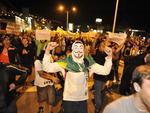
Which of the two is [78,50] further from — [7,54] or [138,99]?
[7,54]

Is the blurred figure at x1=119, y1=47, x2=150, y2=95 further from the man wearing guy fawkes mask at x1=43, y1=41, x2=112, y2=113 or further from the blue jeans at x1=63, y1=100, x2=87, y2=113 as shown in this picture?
the blue jeans at x1=63, y1=100, x2=87, y2=113

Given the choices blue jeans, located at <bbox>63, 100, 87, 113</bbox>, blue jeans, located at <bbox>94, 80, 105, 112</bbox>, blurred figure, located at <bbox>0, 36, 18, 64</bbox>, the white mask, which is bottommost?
blue jeans, located at <bbox>94, 80, 105, 112</bbox>

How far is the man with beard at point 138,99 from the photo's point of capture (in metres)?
2.69

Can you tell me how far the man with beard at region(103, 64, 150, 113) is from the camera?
8.84 ft

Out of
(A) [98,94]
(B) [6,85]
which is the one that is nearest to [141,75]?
(B) [6,85]

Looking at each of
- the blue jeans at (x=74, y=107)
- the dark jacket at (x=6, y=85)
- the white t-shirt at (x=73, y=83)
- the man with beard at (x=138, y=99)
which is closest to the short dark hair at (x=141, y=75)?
the man with beard at (x=138, y=99)

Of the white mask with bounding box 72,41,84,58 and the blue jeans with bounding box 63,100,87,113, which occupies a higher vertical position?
the white mask with bounding box 72,41,84,58

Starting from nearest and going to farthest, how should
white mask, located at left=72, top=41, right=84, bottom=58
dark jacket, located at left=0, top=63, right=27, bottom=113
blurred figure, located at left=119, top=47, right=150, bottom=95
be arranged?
1. dark jacket, located at left=0, top=63, right=27, bottom=113
2. white mask, located at left=72, top=41, right=84, bottom=58
3. blurred figure, located at left=119, top=47, right=150, bottom=95

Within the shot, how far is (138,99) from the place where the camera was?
281 centimetres

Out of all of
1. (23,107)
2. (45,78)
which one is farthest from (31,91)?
(45,78)

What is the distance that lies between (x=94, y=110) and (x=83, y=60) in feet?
9.00

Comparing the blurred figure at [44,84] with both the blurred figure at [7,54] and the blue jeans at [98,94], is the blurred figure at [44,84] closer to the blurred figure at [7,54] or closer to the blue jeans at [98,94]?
the blue jeans at [98,94]

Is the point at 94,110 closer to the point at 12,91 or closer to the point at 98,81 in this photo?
the point at 98,81

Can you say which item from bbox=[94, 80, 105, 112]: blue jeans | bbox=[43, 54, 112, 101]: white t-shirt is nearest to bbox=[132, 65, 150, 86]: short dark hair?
bbox=[43, 54, 112, 101]: white t-shirt
